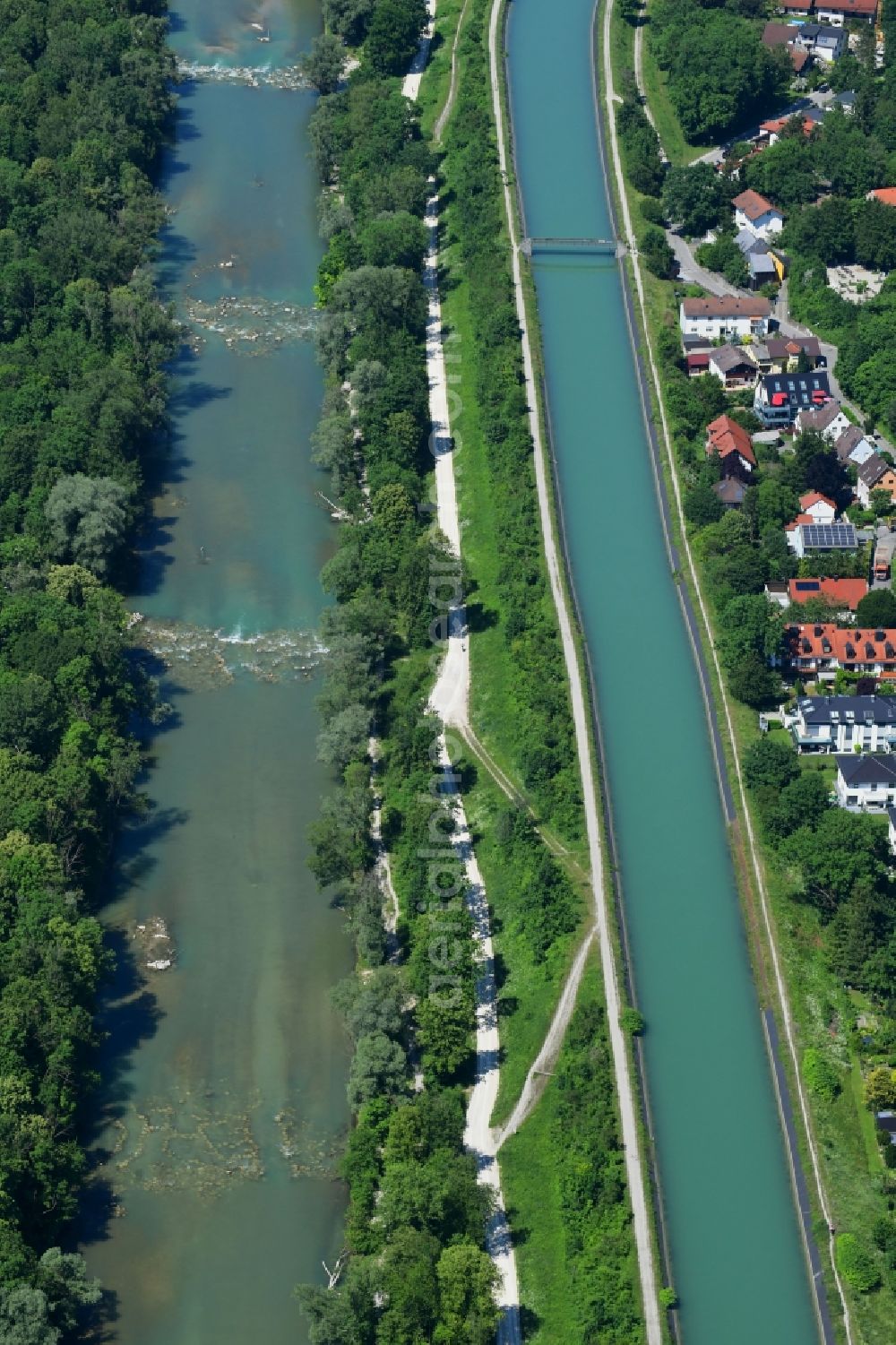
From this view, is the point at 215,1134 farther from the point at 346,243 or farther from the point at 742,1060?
the point at 346,243

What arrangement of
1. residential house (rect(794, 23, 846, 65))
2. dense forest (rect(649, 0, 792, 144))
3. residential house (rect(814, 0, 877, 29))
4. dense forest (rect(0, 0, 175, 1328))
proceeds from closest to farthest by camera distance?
dense forest (rect(0, 0, 175, 1328)) → dense forest (rect(649, 0, 792, 144)) → residential house (rect(794, 23, 846, 65)) → residential house (rect(814, 0, 877, 29))

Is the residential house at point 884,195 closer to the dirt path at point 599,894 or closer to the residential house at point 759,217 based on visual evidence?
the residential house at point 759,217

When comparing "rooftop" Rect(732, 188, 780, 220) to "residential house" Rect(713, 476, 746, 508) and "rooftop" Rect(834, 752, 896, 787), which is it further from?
"rooftop" Rect(834, 752, 896, 787)

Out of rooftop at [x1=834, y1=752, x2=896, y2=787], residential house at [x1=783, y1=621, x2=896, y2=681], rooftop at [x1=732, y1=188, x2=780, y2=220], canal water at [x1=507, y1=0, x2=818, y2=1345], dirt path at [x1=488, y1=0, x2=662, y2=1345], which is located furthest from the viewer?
rooftop at [x1=732, y1=188, x2=780, y2=220]

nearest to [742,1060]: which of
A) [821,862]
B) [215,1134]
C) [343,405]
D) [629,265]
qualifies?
[821,862]

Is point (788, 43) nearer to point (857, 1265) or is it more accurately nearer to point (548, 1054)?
point (548, 1054)

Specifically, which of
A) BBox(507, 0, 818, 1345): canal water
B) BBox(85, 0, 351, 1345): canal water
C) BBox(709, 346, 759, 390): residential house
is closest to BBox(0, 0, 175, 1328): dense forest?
BBox(85, 0, 351, 1345): canal water

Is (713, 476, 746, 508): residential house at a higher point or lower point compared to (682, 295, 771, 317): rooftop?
lower
